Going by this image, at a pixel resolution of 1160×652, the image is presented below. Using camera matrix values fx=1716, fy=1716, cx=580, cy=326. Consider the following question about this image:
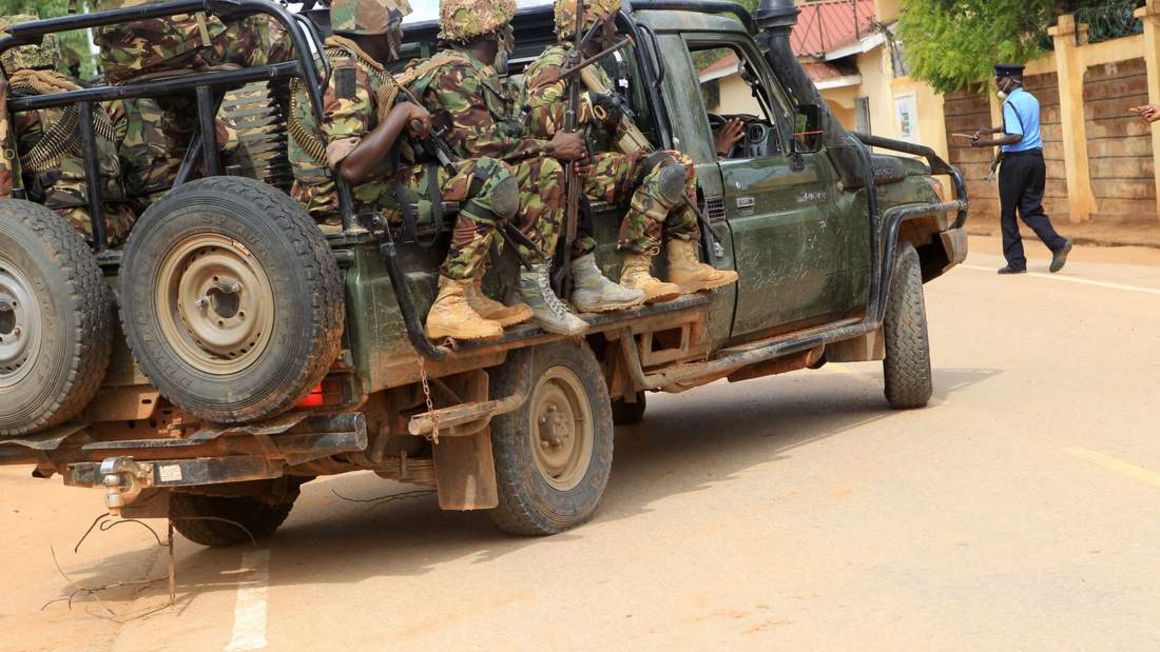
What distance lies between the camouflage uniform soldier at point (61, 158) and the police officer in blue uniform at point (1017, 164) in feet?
40.3

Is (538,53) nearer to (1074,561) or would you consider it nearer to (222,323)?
(222,323)

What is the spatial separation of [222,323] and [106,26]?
1365 millimetres

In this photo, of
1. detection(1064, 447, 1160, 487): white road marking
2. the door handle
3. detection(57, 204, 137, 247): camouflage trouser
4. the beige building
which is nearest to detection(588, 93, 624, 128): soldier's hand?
the door handle

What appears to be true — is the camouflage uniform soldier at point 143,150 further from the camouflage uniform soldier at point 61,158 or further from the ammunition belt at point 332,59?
the ammunition belt at point 332,59

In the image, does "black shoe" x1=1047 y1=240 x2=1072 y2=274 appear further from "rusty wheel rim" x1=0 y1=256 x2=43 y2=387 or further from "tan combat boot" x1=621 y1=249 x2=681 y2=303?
"rusty wheel rim" x1=0 y1=256 x2=43 y2=387

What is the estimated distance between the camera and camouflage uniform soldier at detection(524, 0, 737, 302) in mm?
7609

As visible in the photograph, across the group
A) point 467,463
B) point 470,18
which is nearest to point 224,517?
→ point 467,463

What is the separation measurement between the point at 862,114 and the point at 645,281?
3337cm

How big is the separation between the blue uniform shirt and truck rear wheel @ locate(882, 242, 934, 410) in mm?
8839

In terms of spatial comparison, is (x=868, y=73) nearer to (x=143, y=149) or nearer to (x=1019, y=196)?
(x=1019, y=196)

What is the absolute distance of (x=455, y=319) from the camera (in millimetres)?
6402

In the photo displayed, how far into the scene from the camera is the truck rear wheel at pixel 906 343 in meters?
9.48

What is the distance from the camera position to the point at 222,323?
612 cm

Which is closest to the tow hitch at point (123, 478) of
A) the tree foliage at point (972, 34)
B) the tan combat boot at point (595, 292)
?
the tan combat boot at point (595, 292)
